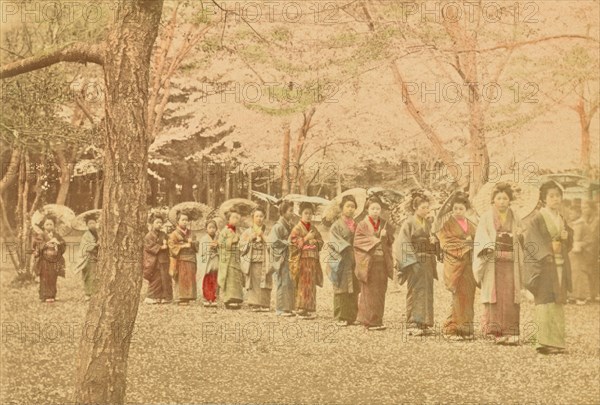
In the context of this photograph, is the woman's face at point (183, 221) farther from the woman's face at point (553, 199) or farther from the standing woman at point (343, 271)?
the woman's face at point (553, 199)

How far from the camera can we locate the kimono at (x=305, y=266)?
5.20 metres

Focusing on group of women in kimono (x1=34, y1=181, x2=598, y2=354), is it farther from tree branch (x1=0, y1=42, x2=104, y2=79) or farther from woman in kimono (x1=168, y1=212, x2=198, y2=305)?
tree branch (x1=0, y1=42, x2=104, y2=79)

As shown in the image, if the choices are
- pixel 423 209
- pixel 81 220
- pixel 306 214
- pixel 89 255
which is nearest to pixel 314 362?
pixel 306 214

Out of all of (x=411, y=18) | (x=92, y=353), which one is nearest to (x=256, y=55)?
(x=411, y=18)

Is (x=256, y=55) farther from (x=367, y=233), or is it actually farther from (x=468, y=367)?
(x=468, y=367)

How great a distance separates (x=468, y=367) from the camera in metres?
4.91

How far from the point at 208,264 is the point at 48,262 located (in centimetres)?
113

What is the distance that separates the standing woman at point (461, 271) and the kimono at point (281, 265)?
1049mm

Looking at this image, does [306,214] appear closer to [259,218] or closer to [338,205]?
[338,205]

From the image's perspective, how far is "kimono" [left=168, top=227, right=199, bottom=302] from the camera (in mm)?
5375

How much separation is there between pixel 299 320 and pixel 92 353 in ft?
A: 4.54

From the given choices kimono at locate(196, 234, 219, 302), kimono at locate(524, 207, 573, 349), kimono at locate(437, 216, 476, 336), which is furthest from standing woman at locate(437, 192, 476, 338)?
kimono at locate(196, 234, 219, 302)

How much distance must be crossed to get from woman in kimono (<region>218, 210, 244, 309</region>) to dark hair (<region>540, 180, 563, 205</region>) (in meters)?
2.02

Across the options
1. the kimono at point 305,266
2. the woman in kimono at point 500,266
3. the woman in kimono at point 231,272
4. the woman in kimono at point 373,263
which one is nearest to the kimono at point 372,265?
the woman in kimono at point 373,263
